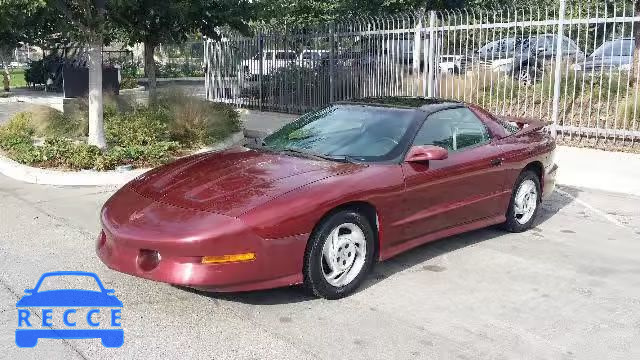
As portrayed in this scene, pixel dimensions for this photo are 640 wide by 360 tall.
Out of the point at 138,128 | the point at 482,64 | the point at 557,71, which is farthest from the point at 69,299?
the point at 482,64

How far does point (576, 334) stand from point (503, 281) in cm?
96

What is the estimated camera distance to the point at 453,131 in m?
5.68

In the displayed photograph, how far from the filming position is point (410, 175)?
499cm

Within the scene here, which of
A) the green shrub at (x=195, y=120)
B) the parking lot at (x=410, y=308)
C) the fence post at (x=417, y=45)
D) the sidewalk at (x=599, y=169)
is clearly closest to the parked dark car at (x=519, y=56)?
the fence post at (x=417, y=45)

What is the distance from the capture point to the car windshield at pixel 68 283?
4.65 metres

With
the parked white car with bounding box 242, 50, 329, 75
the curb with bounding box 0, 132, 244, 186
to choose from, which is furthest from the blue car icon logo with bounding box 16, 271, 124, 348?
the parked white car with bounding box 242, 50, 329, 75

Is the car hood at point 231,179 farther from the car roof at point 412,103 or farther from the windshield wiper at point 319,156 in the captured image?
the car roof at point 412,103

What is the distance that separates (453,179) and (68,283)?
10.3 ft

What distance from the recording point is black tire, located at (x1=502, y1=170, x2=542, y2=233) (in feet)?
20.3

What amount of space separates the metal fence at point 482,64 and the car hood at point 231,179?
7.70 metres

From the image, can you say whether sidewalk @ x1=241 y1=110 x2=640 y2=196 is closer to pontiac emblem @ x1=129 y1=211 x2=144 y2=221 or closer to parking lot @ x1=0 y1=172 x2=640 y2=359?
parking lot @ x1=0 y1=172 x2=640 y2=359

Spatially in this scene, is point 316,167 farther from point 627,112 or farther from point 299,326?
point 627,112

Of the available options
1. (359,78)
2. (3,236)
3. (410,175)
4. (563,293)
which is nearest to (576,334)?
(563,293)

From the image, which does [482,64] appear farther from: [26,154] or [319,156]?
[319,156]
